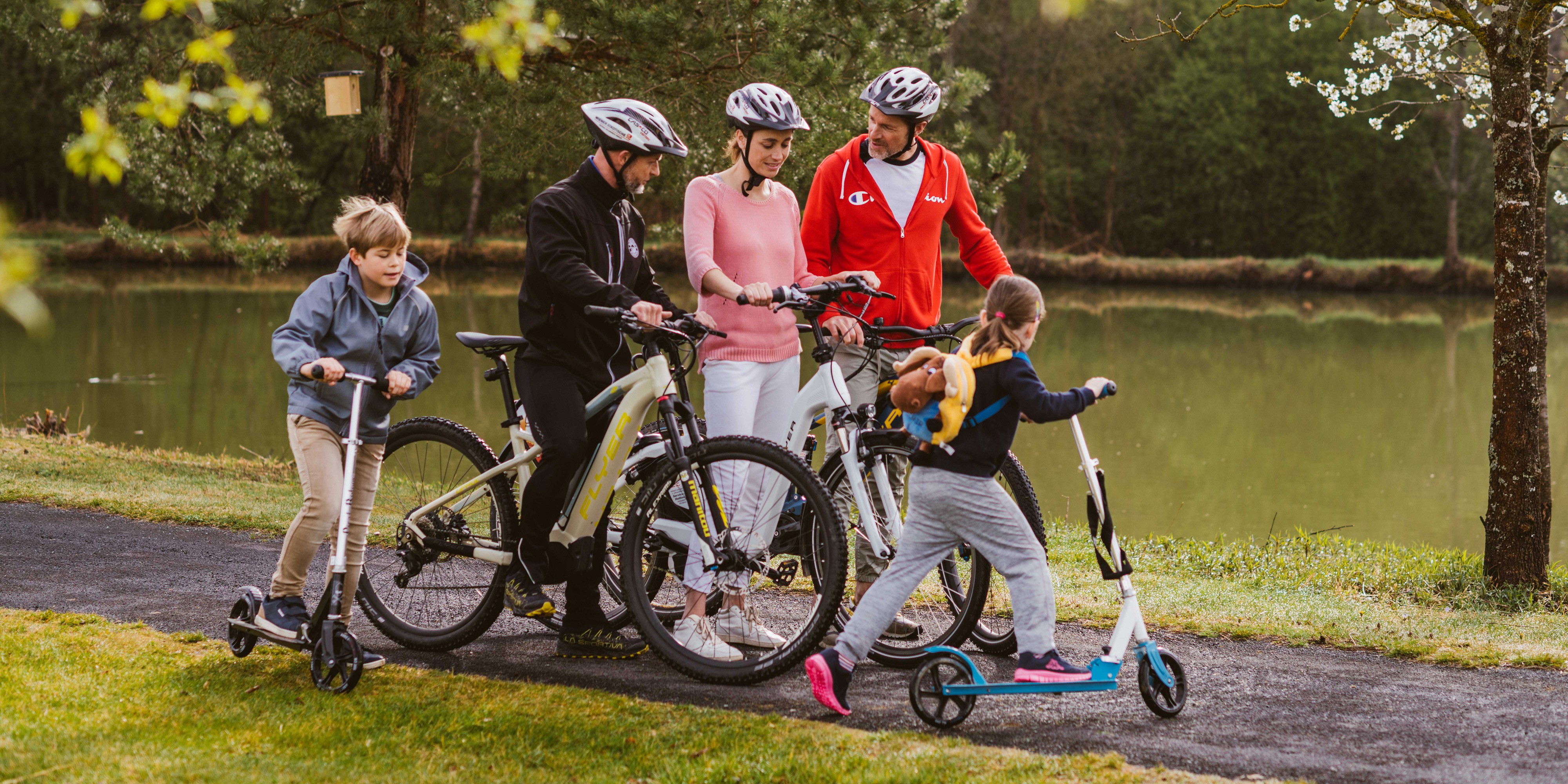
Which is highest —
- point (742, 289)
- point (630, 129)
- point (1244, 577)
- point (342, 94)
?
point (342, 94)

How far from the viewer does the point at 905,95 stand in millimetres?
4715

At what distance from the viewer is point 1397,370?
22438 millimetres

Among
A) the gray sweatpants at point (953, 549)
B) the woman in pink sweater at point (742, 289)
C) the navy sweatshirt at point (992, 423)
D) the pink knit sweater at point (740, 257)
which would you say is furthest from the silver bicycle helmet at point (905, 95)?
the gray sweatpants at point (953, 549)

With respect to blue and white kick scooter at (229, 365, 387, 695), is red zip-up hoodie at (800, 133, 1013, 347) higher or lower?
higher

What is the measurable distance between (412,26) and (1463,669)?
345 inches

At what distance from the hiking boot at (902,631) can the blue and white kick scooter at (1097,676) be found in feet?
2.52

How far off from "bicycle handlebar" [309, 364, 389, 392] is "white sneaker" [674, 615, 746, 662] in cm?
124

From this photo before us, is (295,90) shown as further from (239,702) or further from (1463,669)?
(1463,669)

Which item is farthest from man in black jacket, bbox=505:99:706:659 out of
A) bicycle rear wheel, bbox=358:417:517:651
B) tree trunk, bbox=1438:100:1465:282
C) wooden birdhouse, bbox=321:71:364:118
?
tree trunk, bbox=1438:100:1465:282

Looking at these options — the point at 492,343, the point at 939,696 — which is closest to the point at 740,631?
the point at 939,696

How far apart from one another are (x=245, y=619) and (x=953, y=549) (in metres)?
2.36

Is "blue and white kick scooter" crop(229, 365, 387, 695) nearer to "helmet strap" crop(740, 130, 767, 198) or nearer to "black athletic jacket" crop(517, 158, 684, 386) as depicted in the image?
"black athletic jacket" crop(517, 158, 684, 386)

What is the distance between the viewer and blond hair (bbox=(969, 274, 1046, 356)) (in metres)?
3.89

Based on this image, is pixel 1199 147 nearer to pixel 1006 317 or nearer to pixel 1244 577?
pixel 1244 577
